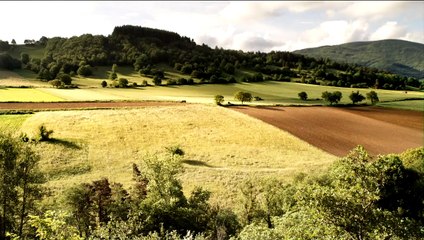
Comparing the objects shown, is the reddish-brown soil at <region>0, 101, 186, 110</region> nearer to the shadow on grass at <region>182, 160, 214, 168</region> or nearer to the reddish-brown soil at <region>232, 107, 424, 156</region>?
the reddish-brown soil at <region>232, 107, 424, 156</region>

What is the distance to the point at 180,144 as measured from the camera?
234 ft

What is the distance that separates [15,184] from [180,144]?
116 feet

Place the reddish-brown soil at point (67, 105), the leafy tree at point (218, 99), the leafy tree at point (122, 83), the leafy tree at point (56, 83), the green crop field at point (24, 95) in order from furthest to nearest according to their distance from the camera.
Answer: the leafy tree at point (122, 83) → the leafy tree at point (56, 83) → the leafy tree at point (218, 99) → the green crop field at point (24, 95) → the reddish-brown soil at point (67, 105)

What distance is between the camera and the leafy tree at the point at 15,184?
38625 mm

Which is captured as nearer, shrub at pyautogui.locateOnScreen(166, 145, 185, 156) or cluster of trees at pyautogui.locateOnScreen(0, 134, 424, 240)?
cluster of trees at pyautogui.locateOnScreen(0, 134, 424, 240)

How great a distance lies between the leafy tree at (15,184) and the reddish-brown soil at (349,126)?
52.7m

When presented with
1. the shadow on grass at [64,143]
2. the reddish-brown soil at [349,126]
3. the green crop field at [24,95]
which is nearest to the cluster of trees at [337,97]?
the reddish-brown soil at [349,126]

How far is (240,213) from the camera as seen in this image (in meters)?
46.3

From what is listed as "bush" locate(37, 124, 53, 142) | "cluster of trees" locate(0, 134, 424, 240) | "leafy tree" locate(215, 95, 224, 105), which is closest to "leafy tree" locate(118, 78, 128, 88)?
"leafy tree" locate(215, 95, 224, 105)

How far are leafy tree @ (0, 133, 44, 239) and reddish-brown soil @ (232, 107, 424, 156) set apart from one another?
5270cm

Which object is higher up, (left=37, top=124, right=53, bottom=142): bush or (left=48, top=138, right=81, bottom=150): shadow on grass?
(left=37, top=124, right=53, bottom=142): bush

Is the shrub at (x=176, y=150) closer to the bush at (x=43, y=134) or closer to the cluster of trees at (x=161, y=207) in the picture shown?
the cluster of trees at (x=161, y=207)

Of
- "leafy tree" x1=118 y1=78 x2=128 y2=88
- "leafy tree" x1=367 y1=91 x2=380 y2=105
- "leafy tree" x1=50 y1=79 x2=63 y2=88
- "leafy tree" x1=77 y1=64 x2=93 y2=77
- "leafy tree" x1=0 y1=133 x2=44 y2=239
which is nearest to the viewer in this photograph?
"leafy tree" x1=0 y1=133 x2=44 y2=239

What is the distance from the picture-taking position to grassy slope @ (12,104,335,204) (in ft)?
188
